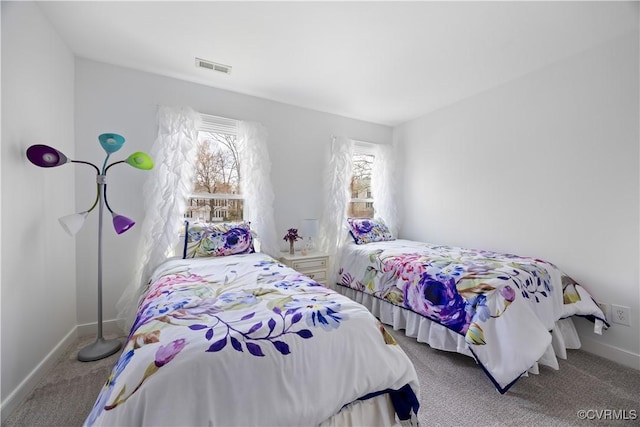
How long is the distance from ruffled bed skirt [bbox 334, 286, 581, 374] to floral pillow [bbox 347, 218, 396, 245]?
0.99m

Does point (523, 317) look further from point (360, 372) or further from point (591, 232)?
point (360, 372)

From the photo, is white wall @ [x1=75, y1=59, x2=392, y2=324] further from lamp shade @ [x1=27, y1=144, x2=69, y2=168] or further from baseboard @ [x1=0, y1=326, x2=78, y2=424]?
lamp shade @ [x1=27, y1=144, x2=69, y2=168]

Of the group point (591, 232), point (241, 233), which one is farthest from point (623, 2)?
point (241, 233)

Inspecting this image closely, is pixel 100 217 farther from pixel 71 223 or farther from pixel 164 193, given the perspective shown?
pixel 164 193

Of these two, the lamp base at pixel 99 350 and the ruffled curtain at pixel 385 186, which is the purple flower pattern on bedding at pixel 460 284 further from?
the lamp base at pixel 99 350

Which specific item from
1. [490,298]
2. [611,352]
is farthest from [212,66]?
[611,352]

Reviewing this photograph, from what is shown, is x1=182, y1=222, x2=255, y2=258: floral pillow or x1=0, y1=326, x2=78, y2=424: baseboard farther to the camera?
x1=182, y1=222, x2=255, y2=258: floral pillow

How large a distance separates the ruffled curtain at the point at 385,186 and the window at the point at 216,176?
2.07 metres

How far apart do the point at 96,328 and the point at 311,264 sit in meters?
2.10

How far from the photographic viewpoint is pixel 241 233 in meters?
2.64

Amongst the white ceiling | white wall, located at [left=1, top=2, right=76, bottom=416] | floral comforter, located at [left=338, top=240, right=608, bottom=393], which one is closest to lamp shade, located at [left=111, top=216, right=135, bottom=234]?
white wall, located at [left=1, top=2, right=76, bottom=416]

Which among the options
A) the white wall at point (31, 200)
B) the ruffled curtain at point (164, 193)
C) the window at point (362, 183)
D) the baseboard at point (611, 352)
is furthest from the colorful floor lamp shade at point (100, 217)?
the baseboard at point (611, 352)

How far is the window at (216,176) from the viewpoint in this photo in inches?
113

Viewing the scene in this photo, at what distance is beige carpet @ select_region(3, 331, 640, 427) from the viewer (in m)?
1.46
